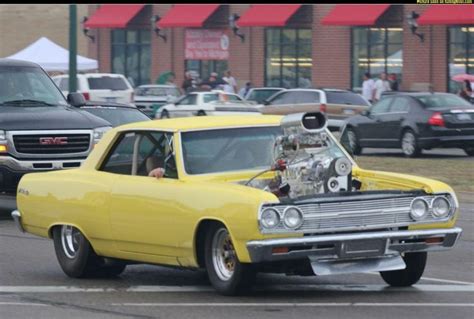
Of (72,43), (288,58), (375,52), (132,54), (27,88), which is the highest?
(132,54)

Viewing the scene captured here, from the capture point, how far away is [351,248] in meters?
9.71

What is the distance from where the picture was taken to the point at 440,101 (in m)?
29.7

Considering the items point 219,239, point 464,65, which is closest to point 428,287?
point 219,239

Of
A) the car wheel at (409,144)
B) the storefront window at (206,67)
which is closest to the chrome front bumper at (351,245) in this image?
the car wheel at (409,144)

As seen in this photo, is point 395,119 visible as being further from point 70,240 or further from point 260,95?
point 70,240

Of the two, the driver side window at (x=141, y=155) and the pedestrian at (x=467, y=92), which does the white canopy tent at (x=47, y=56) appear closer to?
the pedestrian at (x=467, y=92)

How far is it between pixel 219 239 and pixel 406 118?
2011 centimetres

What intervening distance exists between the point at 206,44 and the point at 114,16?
4946mm

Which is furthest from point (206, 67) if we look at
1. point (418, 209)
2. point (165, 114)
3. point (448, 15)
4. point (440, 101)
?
point (418, 209)

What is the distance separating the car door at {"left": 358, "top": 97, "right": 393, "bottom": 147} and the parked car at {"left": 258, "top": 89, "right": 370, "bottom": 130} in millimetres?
4428

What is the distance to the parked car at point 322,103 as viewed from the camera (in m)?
36.7

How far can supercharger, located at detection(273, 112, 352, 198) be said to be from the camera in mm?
10422

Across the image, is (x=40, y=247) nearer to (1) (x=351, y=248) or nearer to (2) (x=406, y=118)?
(1) (x=351, y=248)

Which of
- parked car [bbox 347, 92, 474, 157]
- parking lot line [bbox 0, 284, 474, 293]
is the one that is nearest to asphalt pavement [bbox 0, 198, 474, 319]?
parking lot line [bbox 0, 284, 474, 293]
